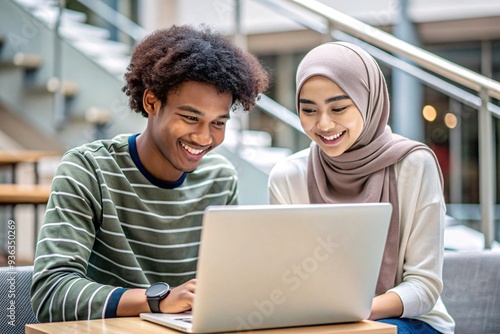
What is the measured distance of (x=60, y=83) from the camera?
4492 mm

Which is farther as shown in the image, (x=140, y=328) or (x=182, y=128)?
(x=182, y=128)

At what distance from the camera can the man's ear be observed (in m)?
2.00

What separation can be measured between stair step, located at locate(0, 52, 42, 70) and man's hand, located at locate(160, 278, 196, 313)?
3245mm

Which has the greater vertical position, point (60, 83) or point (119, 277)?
point (60, 83)

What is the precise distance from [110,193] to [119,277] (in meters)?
0.19

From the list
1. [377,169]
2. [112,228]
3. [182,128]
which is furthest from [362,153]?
[112,228]

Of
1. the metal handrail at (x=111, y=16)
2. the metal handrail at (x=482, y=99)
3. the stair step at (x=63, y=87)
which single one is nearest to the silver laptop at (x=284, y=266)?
the metal handrail at (x=482, y=99)

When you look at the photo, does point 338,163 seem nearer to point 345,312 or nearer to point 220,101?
point 220,101

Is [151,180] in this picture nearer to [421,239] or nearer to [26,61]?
[421,239]

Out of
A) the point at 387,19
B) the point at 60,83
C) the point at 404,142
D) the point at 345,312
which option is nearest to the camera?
the point at 345,312

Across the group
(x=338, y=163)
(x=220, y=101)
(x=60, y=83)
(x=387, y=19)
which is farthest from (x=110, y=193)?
(x=387, y=19)

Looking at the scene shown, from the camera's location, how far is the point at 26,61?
465 cm

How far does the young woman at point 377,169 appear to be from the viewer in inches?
77.8

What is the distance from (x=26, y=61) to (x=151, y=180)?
2.86 meters
